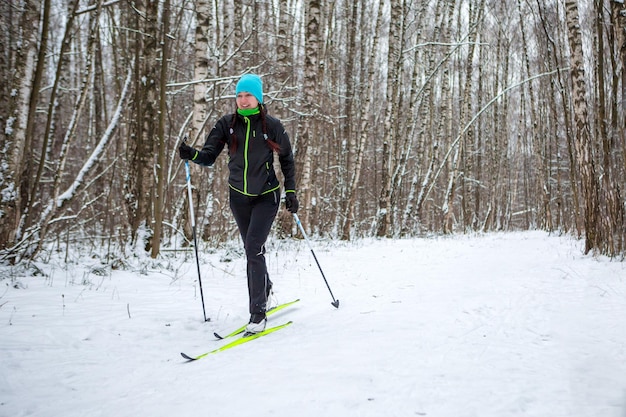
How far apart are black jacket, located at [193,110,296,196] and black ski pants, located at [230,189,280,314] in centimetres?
10

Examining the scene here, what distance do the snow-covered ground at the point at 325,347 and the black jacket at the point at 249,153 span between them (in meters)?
1.36

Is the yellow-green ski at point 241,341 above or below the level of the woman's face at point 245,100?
below

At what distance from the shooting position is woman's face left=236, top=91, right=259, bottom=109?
3.65m

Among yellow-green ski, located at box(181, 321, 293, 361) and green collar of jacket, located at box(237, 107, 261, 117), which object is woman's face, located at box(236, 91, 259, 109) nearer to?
green collar of jacket, located at box(237, 107, 261, 117)

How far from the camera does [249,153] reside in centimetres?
374

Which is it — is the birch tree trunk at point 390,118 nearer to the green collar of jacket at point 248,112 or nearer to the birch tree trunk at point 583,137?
the birch tree trunk at point 583,137

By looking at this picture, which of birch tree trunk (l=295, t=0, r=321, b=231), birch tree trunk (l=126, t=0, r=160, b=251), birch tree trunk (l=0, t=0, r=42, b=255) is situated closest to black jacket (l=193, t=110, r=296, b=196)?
birch tree trunk (l=0, t=0, r=42, b=255)

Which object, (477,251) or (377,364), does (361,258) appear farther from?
(377,364)

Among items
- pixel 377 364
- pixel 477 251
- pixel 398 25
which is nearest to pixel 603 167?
pixel 477 251

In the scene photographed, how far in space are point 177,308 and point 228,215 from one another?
30.0ft

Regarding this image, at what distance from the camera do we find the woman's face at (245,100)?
365 centimetres

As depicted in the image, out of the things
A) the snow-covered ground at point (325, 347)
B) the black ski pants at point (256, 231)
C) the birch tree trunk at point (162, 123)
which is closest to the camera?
the snow-covered ground at point (325, 347)

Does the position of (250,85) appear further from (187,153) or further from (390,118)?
(390,118)

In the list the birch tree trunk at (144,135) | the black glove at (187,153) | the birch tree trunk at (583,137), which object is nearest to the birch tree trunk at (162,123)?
the birch tree trunk at (144,135)
